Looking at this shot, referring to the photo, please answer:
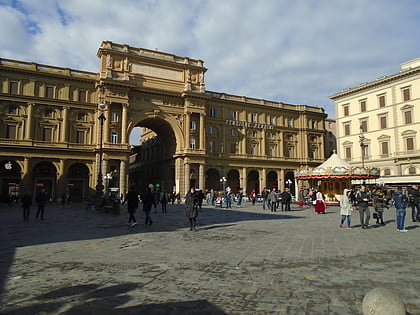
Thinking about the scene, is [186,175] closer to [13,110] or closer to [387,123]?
[13,110]

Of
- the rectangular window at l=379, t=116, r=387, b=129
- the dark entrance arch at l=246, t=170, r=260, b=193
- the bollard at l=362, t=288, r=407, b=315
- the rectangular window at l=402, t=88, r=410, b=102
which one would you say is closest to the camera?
the bollard at l=362, t=288, r=407, b=315

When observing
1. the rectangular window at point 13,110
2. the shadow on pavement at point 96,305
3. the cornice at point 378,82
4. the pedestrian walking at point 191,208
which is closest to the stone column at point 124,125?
the rectangular window at point 13,110

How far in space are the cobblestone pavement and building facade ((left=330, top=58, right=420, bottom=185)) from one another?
116 feet

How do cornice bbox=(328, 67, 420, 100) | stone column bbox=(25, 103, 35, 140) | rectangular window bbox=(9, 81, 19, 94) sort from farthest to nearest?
cornice bbox=(328, 67, 420, 100), stone column bbox=(25, 103, 35, 140), rectangular window bbox=(9, 81, 19, 94)

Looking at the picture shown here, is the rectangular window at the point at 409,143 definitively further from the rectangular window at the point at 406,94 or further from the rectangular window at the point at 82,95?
the rectangular window at the point at 82,95

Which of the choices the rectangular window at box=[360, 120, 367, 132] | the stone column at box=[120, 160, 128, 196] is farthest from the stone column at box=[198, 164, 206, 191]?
the rectangular window at box=[360, 120, 367, 132]

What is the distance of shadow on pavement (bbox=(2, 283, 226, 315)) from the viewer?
13.8ft

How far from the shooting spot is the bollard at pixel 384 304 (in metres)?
3.21

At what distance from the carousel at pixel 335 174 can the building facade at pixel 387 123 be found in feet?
33.8

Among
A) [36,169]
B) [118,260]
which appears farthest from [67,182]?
[118,260]

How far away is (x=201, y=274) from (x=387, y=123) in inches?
1869

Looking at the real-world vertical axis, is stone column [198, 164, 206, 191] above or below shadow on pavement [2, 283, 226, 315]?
above

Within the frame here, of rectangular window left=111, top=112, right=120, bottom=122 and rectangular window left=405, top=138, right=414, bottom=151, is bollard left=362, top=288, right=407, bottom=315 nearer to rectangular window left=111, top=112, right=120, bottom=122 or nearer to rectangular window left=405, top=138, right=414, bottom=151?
rectangular window left=111, top=112, right=120, bottom=122

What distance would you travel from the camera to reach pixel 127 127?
41.4 metres
